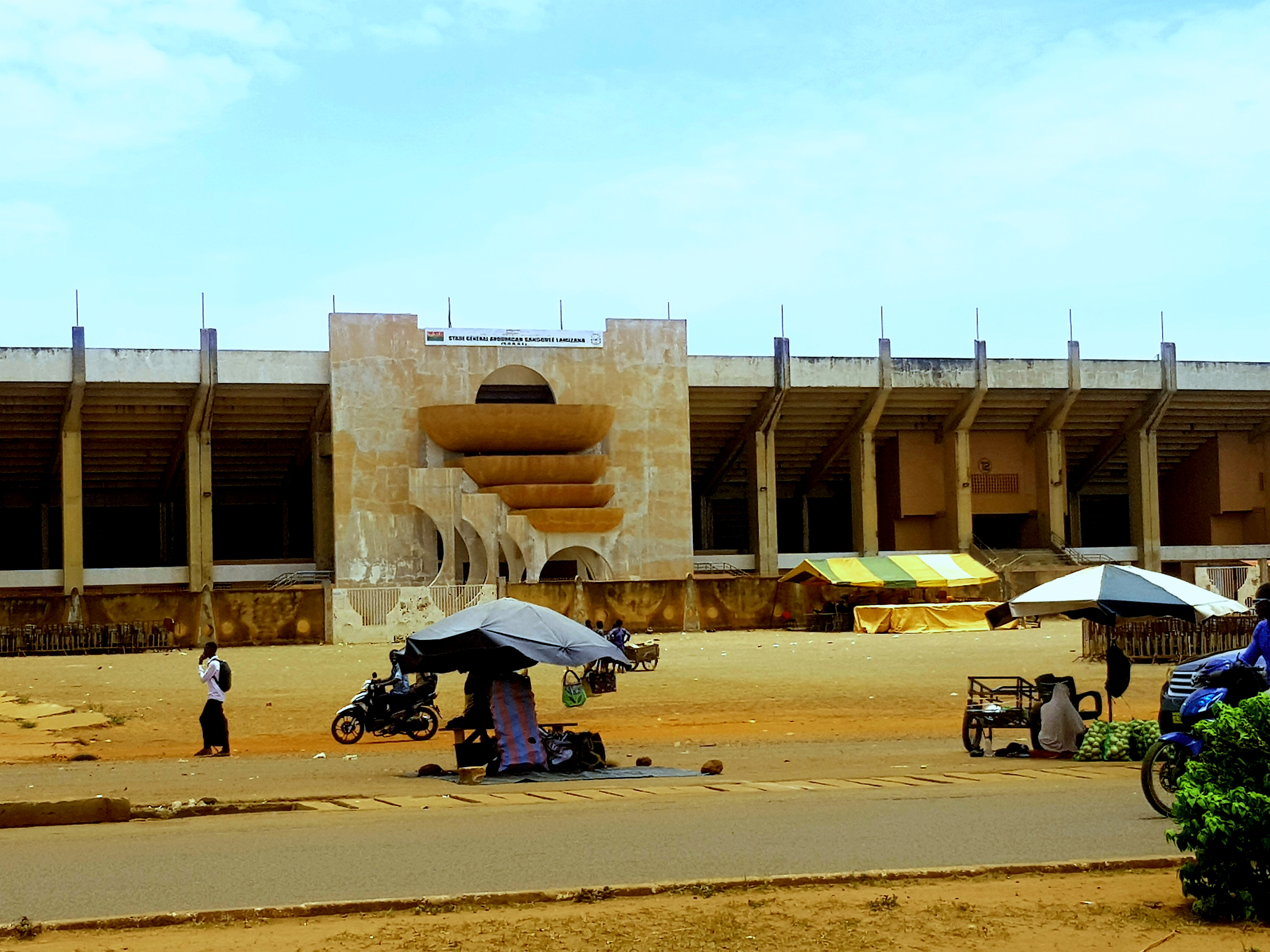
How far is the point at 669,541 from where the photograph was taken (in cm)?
4569

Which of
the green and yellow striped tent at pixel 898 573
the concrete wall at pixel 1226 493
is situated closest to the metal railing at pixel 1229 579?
the green and yellow striped tent at pixel 898 573

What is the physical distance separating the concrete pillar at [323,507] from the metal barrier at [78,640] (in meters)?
14.1

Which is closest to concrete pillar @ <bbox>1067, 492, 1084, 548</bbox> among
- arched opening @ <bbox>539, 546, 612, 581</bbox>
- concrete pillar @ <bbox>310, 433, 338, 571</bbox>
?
arched opening @ <bbox>539, 546, 612, 581</bbox>

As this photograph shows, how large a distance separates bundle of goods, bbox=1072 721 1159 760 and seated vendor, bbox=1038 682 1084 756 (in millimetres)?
128

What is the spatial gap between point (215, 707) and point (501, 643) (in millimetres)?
4810

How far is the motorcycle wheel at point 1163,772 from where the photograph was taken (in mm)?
9820

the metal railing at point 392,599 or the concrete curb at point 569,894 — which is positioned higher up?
the metal railing at point 392,599

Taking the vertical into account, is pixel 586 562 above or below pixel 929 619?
above

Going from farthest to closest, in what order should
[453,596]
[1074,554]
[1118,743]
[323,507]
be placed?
[1074,554] < [323,507] < [453,596] < [1118,743]

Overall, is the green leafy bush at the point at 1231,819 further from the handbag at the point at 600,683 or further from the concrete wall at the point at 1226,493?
the concrete wall at the point at 1226,493

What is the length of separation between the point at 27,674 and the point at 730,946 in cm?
2359

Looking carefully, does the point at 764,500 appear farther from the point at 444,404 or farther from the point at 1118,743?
the point at 1118,743

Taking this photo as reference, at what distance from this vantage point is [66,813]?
432 inches

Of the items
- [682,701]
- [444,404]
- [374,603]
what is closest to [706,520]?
[444,404]
